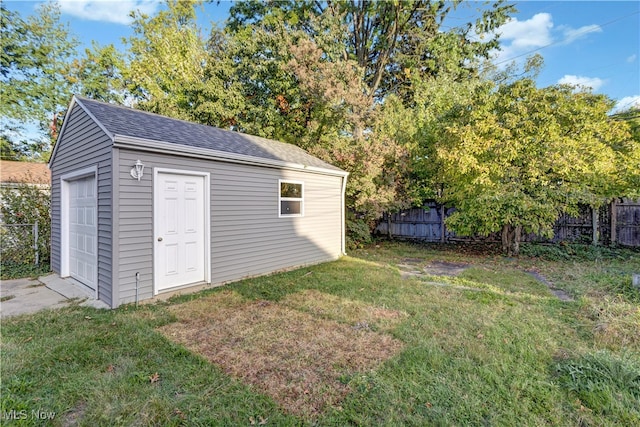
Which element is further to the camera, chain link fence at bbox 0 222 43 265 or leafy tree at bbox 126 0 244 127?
leafy tree at bbox 126 0 244 127

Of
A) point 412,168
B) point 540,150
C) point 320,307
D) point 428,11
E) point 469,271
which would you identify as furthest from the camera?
point 428,11

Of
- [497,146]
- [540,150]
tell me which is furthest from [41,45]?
[540,150]

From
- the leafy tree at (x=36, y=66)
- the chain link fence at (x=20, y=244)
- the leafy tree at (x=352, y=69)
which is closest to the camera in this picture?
the chain link fence at (x=20, y=244)

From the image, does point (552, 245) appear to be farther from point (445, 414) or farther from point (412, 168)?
point (445, 414)

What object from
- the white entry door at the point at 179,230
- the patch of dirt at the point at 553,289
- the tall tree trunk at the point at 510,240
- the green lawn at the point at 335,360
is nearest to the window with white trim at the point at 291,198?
the white entry door at the point at 179,230

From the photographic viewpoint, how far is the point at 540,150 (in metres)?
7.52

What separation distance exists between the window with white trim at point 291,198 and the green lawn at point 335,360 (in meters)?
2.65

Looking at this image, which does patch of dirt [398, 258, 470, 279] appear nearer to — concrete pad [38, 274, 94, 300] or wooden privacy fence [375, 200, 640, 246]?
wooden privacy fence [375, 200, 640, 246]

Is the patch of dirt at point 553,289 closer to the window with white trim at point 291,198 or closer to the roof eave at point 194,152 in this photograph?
the window with white trim at point 291,198

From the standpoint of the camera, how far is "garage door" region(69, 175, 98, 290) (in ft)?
16.9

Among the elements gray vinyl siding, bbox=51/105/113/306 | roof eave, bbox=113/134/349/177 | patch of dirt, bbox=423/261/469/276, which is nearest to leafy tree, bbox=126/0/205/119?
gray vinyl siding, bbox=51/105/113/306

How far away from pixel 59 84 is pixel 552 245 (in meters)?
24.5

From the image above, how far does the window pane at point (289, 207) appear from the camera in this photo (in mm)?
7316

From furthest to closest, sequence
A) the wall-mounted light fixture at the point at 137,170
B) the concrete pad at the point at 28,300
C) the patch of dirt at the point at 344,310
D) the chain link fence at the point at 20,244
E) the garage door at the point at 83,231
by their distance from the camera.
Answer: the chain link fence at the point at 20,244
the garage door at the point at 83,231
the wall-mounted light fixture at the point at 137,170
the concrete pad at the point at 28,300
the patch of dirt at the point at 344,310
